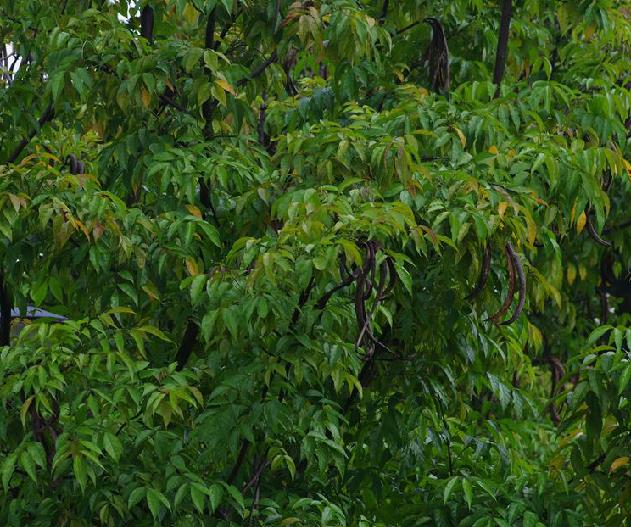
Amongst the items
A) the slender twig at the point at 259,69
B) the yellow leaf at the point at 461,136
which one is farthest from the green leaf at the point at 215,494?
the slender twig at the point at 259,69

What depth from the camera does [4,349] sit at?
4148 mm

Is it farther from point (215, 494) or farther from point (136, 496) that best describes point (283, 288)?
point (136, 496)

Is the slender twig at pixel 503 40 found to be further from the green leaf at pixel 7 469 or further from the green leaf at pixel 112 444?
the green leaf at pixel 7 469

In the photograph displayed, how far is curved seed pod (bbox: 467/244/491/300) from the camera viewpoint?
169 inches

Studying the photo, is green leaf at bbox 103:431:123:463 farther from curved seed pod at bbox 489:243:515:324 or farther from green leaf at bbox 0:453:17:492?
curved seed pod at bbox 489:243:515:324

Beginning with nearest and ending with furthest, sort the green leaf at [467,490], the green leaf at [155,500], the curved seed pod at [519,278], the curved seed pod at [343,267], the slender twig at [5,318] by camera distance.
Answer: the green leaf at [155,500], the curved seed pod at [343,267], the curved seed pod at [519,278], the green leaf at [467,490], the slender twig at [5,318]

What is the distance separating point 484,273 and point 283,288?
75 centimetres

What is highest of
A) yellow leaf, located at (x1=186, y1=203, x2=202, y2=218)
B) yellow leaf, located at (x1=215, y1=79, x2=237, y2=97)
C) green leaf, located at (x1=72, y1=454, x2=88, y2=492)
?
yellow leaf, located at (x1=215, y1=79, x2=237, y2=97)

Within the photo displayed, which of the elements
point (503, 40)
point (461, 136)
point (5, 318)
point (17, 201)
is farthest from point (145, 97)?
point (503, 40)

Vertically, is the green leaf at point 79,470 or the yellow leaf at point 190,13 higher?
the yellow leaf at point 190,13

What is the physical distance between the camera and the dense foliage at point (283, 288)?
4117 millimetres

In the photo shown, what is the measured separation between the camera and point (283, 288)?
13.6ft

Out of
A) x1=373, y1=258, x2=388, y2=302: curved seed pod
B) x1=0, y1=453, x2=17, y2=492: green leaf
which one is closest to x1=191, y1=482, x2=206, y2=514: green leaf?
x1=0, y1=453, x2=17, y2=492: green leaf

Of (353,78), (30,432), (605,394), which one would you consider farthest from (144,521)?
(353,78)
